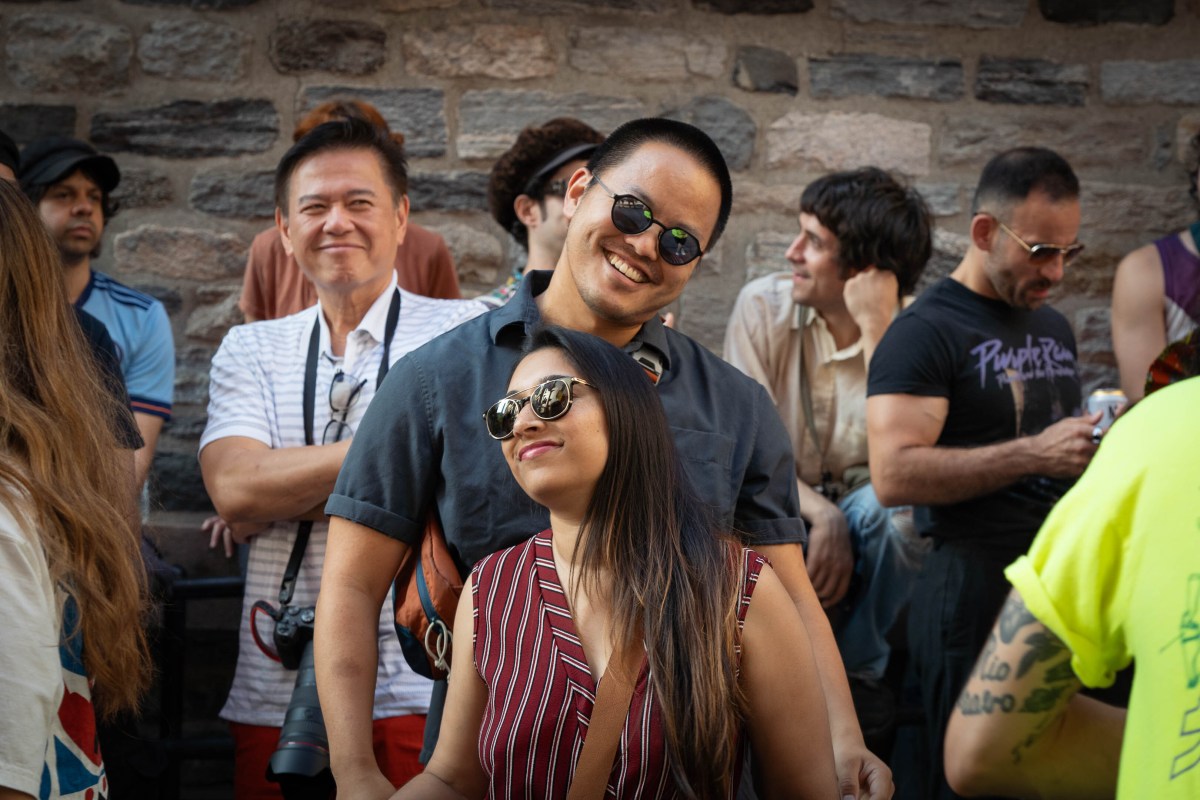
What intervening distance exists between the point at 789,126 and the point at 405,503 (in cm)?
289

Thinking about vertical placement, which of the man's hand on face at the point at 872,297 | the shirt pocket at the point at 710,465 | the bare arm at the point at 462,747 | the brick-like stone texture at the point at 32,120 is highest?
the brick-like stone texture at the point at 32,120

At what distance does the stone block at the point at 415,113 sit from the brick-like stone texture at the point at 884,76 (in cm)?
132

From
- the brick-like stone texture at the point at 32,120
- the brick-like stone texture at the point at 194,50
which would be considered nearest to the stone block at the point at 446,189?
the brick-like stone texture at the point at 194,50

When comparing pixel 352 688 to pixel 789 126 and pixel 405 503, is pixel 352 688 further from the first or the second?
pixel 789 126

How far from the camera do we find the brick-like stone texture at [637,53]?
4586 mm

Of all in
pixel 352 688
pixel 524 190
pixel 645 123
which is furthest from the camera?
pixel 524 190

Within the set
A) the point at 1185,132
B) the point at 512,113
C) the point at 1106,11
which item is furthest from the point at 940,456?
the point at 1106,11

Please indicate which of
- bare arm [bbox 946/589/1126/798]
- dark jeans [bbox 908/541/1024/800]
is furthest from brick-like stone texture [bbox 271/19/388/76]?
bare arm [bbox 946/589/1126/798]

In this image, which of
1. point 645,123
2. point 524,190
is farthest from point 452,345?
point 524,190

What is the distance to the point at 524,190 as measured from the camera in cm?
383

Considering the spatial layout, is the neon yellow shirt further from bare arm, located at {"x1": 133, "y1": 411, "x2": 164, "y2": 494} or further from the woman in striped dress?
bare arm, located at {"x1": 133, "y1": 411, "x2": 164, "y2": 494}

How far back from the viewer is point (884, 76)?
4664 millimetres

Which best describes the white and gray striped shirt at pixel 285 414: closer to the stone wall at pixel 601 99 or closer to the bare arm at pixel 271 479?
the bare arm at pixel 271 479

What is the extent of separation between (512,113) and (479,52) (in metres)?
0.24
